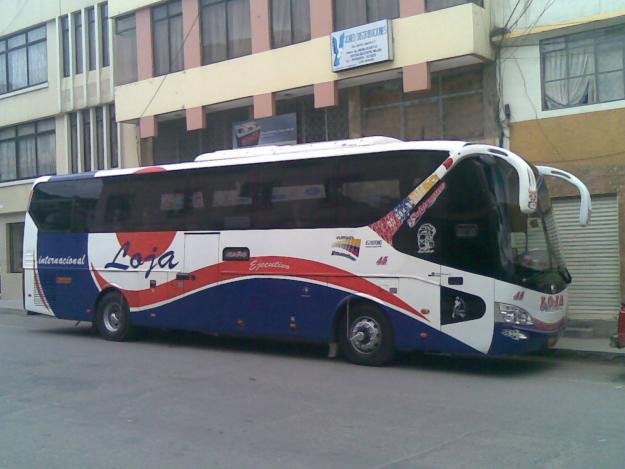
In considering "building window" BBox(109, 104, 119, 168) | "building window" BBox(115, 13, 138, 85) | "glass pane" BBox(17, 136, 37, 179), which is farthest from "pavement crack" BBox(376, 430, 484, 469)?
"glass pane" BBox(17, 136, 37, 179)

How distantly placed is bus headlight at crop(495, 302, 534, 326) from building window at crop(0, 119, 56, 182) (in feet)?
65.2

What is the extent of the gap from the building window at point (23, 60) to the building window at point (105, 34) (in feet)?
10.1

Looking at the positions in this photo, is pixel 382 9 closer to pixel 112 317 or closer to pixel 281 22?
pixel 281 22

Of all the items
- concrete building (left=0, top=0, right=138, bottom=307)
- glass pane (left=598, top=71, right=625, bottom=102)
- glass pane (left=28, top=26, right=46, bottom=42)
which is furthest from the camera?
glass pane (left=28, top=26, right=46, bottom=42)

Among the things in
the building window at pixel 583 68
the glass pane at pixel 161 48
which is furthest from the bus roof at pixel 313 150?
the glass pane at pixel 161 48

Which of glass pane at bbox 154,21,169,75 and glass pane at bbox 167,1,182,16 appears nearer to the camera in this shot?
glass pane at bbox 167,1,182,16

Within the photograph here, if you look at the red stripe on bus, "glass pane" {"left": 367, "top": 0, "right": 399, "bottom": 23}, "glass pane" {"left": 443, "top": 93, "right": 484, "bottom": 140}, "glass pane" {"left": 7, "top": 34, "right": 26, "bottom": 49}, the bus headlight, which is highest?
"glass pane" {"left": 7, "top": 34, "right": 26, "bottom": 49}

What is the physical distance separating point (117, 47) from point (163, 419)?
1701 cm

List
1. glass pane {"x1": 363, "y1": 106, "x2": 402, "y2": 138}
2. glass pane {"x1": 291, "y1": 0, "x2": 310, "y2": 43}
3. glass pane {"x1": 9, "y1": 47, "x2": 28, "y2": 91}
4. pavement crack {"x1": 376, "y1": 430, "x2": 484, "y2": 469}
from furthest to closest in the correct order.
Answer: glass pane {"x1": 9, "y1": 47, "x2": 28, "y2": 91}
glass pane {"x1": 291, "y1": 0, "x2": 310, "y2": 43}
glass pane {"x1": 363, "y1": 106, "x2": 402, "y2": 138}
pavement crack {"x1": 376, "y1": 430, "x2": 484, "y2": 469}

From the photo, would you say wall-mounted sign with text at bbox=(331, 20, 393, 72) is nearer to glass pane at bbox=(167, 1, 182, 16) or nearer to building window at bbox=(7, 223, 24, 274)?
glass pane at bbox=(167, 1, 182, 16)

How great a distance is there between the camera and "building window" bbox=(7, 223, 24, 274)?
89.2 ft

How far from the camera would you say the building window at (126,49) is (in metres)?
22.0

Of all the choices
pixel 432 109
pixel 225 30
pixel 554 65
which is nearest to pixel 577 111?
pixel 554 65

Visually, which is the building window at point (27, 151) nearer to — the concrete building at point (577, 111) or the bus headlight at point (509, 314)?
the concrete building at point (577, 111)
